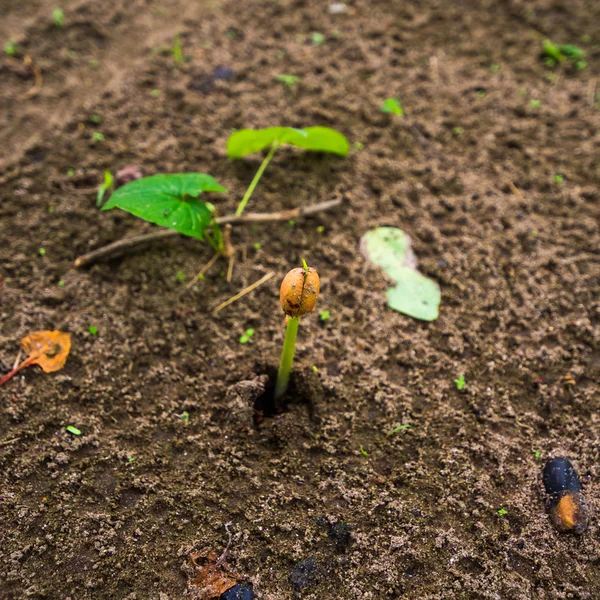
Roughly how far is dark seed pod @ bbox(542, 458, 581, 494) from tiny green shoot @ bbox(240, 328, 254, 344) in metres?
0.94

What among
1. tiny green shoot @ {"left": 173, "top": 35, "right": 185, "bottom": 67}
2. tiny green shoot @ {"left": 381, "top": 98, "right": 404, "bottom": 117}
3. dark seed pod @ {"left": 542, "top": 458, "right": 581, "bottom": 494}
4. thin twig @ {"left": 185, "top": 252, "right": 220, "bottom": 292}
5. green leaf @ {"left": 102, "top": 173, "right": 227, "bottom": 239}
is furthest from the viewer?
tiny green shoot @ {"left": 173, "top": 35, "right": 185, "bottom": 67}

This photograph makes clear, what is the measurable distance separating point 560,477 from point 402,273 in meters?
0.78

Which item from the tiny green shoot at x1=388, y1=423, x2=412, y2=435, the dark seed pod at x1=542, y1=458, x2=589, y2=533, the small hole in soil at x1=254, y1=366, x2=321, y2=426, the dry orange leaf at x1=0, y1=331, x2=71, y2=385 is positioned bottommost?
the dark seed pod at x1=542, y1=458, x2=589, y2=533

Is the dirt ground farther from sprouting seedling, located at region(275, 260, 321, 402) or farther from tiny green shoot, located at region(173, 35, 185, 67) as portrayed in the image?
sprouting seedling, located at region(275, 260, 321, 402)

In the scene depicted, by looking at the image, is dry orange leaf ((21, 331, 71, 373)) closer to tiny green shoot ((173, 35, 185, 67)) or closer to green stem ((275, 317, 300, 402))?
green stem ((275, 317, 300, 402))

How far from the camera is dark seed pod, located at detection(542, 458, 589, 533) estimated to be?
1.33 metres

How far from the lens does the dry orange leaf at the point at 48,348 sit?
1.54m

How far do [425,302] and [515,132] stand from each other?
101cm

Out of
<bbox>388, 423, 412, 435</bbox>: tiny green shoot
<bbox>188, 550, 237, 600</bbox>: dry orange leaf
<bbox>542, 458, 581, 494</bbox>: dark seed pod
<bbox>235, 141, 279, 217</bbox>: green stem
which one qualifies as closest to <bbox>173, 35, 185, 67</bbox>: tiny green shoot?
<bbox>235, 141, 279, 217</bbox>: green stem

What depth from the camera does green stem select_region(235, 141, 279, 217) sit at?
1.90m

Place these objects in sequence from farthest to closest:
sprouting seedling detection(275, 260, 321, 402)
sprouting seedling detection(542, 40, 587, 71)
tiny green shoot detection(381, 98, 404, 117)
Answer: sprouting seedling detection(542, 40, 587, 71) → tiny green shoot detection(381, 98, 404, 117) → sprouting seedling detection(275, 260, 321, 402)

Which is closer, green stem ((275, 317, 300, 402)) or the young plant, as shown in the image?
green stem ((275, 317, 300, 402))

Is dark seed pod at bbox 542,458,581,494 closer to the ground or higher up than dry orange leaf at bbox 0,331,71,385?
closer to the ground

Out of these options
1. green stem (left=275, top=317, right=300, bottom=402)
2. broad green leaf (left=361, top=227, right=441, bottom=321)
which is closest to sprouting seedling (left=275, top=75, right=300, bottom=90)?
broad green leaf (left=361, top=227, right=441, bottom=321)
